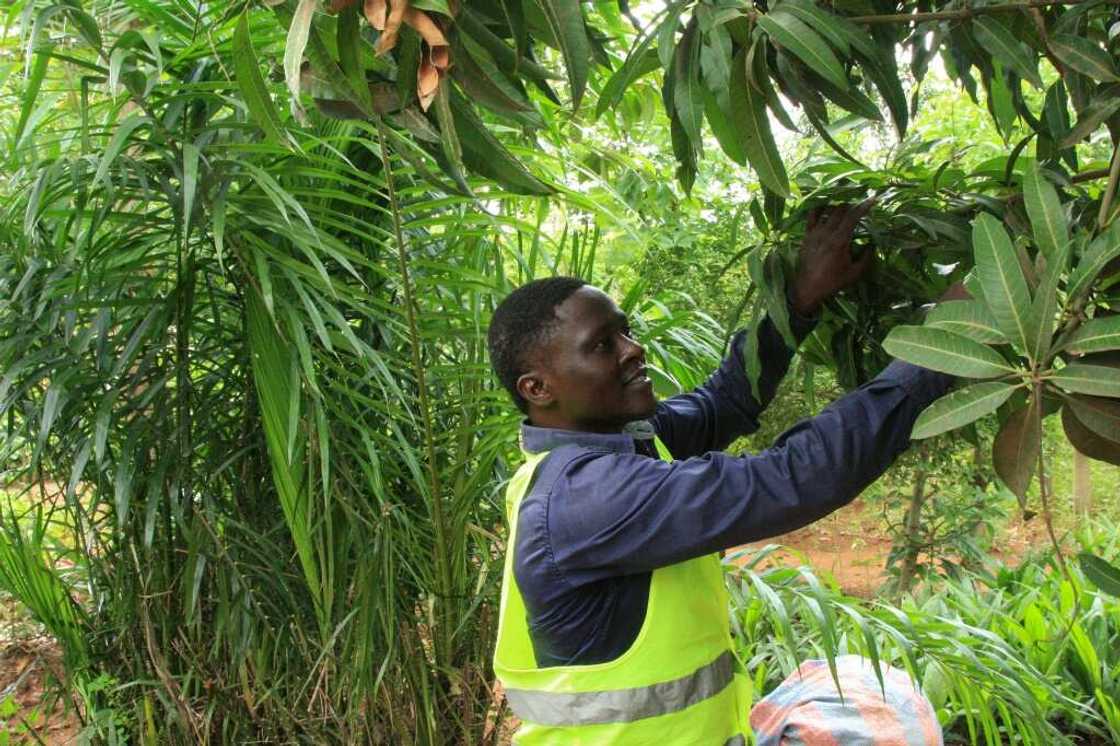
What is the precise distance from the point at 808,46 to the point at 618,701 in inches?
31.9

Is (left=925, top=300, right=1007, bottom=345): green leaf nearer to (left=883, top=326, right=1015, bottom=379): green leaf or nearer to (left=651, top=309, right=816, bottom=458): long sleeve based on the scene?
(left=883, top=326, right=1015, bottom=379): green leaf

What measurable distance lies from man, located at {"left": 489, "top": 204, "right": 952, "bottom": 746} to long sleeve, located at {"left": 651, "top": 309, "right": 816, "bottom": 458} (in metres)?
0.21

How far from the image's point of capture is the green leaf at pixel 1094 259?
864mm

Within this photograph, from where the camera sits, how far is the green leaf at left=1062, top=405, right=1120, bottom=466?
941mm

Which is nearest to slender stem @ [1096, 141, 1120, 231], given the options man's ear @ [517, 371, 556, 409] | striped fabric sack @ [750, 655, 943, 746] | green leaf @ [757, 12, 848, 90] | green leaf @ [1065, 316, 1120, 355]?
green leaf @ [1065, 316, 1120, 355]

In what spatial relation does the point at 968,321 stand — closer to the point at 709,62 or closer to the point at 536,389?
the point at 709,62

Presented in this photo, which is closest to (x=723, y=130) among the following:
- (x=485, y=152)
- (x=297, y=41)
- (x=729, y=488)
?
(x=485, y=152)

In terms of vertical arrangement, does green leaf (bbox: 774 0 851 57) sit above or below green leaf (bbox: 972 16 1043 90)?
→ above

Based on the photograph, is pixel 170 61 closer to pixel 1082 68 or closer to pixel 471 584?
pixel 471 584

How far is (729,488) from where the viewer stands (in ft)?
3.79

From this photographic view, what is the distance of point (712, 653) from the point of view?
1.39 meters

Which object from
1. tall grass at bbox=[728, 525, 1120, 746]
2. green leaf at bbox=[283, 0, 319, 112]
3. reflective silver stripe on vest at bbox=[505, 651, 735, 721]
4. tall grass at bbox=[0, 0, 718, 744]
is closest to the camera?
green leaf at bbox=[283, 0, 319, 112]

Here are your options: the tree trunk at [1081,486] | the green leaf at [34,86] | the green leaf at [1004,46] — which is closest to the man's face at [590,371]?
the green leaf at [1004,46]

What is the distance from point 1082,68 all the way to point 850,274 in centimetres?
40
